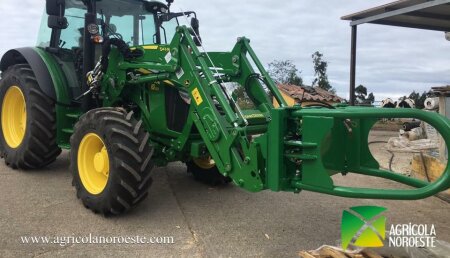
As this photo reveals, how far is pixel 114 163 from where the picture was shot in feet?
13.7

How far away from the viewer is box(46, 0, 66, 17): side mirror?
5.27 m

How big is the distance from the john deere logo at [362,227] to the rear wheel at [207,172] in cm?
264

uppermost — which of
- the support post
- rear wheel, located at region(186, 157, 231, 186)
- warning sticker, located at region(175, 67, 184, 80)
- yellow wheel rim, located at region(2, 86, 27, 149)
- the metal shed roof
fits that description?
the metal shed roof

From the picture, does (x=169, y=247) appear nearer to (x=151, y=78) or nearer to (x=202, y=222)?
(x=202, y=222)

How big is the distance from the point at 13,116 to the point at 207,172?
126 inches

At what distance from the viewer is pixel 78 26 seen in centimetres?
599

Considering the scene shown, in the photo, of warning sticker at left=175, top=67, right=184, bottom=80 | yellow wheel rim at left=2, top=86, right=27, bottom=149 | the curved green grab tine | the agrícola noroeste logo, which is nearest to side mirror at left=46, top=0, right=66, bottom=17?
yellow wheel rim at left=2, top=86, right=27, bottom=149

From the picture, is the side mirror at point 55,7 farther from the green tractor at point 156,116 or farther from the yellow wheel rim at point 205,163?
the yellow wheel rim at point 205,163

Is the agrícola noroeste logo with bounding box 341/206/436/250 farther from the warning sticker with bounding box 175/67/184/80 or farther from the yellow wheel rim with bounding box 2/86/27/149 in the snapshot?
the yellow wheel rim with bounding box 2/86/27/149

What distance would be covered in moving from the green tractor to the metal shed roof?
4.09m

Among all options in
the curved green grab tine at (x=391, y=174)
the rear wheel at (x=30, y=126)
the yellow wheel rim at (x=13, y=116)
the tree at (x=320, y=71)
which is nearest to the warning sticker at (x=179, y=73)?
the curved green grab tine at (x=391, y=174)

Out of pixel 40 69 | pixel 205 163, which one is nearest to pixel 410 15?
pixel 205 163

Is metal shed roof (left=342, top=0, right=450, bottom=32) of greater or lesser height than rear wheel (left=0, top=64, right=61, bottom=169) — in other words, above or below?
above

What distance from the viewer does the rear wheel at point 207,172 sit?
18.7 ft
